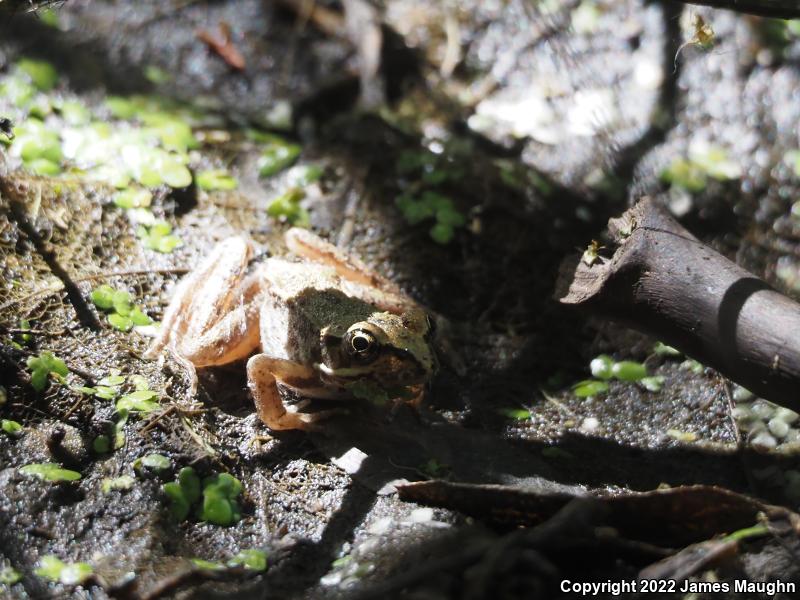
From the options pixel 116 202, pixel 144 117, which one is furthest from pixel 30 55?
pixel 116 202

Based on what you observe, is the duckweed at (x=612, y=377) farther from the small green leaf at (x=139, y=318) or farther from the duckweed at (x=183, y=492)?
the small green leaf at (x=139, y=318)

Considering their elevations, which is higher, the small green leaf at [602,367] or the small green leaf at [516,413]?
the small green leaf at [602,367]

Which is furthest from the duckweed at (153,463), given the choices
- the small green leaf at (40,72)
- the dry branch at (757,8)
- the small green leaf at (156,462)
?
the small green leaf at (40,72)

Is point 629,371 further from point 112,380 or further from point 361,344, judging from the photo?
point 112,380

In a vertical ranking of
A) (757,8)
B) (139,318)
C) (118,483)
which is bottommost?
(118,483)

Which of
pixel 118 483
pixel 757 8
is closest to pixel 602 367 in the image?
pixel 757 8

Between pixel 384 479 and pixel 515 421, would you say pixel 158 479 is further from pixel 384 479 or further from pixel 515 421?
pixel 515 421
